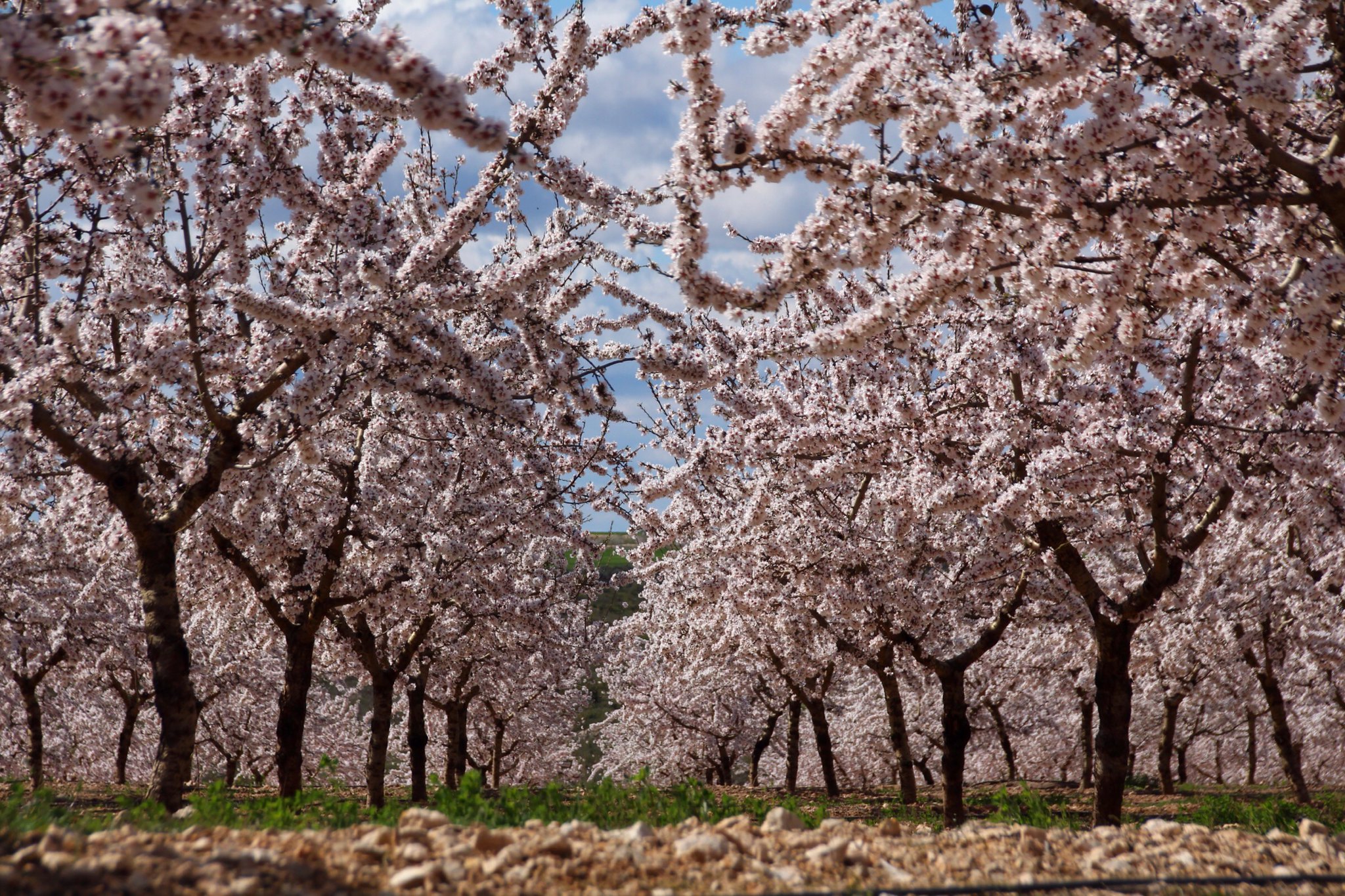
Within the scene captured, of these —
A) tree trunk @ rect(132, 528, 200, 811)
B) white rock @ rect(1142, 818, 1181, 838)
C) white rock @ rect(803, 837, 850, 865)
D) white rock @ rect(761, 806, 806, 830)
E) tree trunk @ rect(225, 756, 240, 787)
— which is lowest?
tree trunk @ rect(225, 756, 240, 787)

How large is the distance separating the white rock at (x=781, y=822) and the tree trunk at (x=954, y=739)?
368 inches

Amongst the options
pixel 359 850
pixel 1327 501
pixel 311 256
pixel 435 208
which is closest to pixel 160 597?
pixel 311 256

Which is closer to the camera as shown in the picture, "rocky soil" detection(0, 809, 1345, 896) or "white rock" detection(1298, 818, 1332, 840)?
"rocky soil" detection(0, 809, 1345, 896)

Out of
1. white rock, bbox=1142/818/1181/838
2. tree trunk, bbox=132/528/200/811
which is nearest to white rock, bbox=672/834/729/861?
white rock, bbox=1142/818/1181/838

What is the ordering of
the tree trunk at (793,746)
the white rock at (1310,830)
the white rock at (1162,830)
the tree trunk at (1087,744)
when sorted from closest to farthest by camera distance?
the white rock at (1162,830), the white rock at (1310,830), the tree trunk at (1087,744), the tree trunk at (793,746)

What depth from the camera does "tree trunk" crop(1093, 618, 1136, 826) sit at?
40.0 ft

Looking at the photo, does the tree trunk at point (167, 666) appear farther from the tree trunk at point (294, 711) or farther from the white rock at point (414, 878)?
the white rock at point (414, 878)

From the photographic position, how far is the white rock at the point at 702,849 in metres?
5.25

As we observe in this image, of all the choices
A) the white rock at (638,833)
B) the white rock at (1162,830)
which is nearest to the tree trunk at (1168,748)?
the white rock at (1162,830)

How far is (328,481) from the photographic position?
17484 millimetres

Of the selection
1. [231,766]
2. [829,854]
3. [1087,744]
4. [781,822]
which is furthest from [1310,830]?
[231,766]

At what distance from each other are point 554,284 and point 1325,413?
8294 millimetres

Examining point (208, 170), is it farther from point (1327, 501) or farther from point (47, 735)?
point (47, 735)

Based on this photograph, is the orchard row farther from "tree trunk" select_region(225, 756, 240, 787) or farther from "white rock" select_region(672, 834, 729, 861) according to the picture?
"tree trunk" select_region(225, 756, 240, 787)
